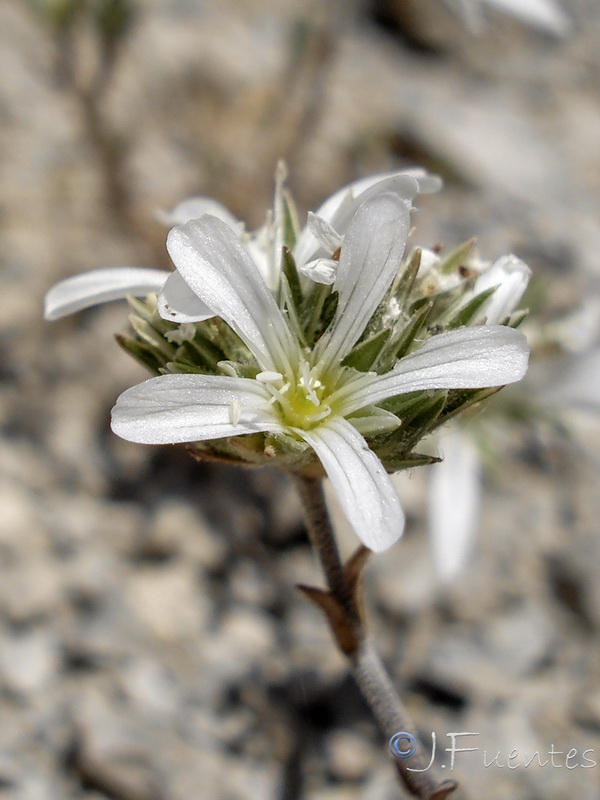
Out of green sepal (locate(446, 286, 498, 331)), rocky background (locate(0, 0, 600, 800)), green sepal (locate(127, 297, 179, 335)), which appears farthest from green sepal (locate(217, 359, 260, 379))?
rocky background (locate(0, 0, 600, 800))

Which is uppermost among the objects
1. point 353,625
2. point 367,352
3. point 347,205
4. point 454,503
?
point 347,205

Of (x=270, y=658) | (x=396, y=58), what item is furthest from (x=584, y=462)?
(x=396, y=58)

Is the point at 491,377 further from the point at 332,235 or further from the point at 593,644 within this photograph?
the point at 593,644

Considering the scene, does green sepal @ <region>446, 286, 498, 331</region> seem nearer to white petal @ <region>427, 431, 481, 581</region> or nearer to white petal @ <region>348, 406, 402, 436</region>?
white petal @ <region>348, 406, 402, 436</region>

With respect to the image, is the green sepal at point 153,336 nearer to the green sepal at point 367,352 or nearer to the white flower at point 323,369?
the white flower at point 323,369

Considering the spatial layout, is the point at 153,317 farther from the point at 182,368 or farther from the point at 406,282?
the point at 406,282

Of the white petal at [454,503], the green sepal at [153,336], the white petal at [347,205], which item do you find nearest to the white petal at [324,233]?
the white petal at [347,205]

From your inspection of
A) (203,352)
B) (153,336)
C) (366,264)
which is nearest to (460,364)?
(366,264)
